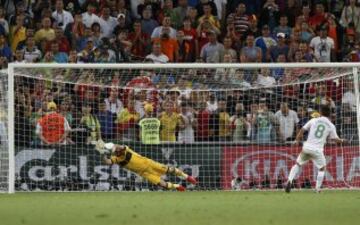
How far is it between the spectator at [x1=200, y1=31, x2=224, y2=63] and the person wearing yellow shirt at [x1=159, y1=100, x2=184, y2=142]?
101 inches

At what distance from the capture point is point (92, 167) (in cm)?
1955

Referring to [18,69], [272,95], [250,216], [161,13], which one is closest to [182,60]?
[161,13]

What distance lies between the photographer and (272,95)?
20.2 metres

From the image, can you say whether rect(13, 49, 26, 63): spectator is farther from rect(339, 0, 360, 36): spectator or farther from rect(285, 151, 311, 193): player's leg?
rect(339, 0, 360, 36): spectator

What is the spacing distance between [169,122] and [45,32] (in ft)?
13.9

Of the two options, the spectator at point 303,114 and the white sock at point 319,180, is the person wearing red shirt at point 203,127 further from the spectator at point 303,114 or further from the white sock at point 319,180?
the white sock at point 319,180

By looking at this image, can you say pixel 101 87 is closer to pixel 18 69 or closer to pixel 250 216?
pixel 18 69

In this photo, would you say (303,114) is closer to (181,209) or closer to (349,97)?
(349,97)

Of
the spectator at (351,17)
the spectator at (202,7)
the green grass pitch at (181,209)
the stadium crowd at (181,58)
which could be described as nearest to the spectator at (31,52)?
the stadium crowd at (181,58)

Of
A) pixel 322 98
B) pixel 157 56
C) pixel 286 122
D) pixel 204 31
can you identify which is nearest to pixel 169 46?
pixel 157 56

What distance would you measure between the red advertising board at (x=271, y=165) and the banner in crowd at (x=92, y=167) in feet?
0.86

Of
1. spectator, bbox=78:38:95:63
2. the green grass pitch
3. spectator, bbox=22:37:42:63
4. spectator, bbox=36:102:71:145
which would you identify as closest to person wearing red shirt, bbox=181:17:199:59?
spectator, bbox=78:38:95:63

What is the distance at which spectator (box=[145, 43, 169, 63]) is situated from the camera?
72.4ft

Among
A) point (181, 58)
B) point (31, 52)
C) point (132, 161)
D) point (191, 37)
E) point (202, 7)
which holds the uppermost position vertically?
point (202, 7)
